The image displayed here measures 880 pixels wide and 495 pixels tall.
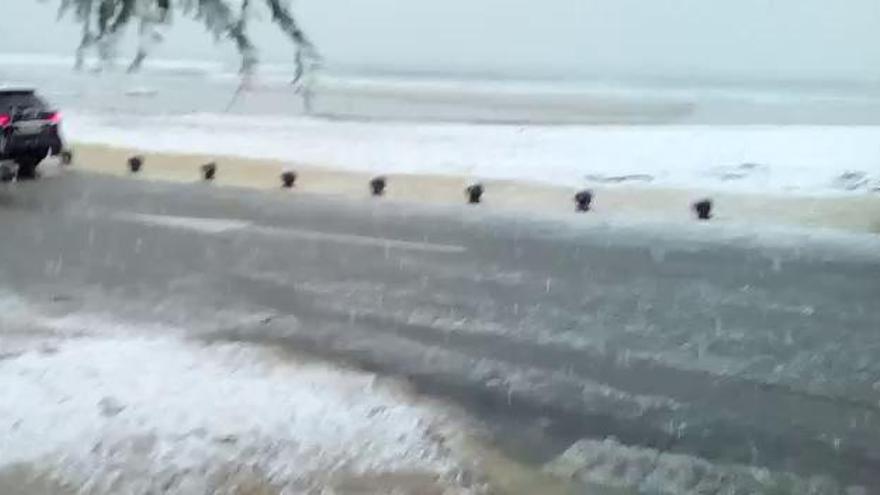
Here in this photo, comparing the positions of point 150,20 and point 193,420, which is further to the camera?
point 150,20

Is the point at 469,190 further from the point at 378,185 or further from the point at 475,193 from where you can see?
the point at 378,185

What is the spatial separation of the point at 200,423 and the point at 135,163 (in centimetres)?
439

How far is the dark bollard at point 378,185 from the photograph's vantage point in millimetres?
6156

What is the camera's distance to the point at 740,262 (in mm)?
4648

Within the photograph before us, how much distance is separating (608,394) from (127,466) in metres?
1.25

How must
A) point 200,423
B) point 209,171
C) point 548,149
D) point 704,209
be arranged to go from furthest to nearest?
point 209,171, point 548,149, point 704,209, point 200,423

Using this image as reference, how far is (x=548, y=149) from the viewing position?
654cm

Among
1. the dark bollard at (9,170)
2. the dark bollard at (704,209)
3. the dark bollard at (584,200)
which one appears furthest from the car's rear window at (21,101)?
the dark bollard at (704,209)

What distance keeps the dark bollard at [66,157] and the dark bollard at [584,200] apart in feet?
9.19

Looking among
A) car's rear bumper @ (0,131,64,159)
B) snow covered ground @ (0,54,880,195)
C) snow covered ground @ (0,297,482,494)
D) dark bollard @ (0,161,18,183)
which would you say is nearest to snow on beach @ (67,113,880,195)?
snow covered ground @ (0,54,880,195)

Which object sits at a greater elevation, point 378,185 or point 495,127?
point 495,127

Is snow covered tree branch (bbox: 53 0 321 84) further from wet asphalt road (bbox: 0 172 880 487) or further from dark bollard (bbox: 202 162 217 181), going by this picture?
dark bollard (bbox: 202 162 217 181)

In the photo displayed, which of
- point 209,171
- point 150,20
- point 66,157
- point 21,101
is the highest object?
point 150,20

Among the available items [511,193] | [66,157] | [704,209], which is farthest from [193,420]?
[66,157]
